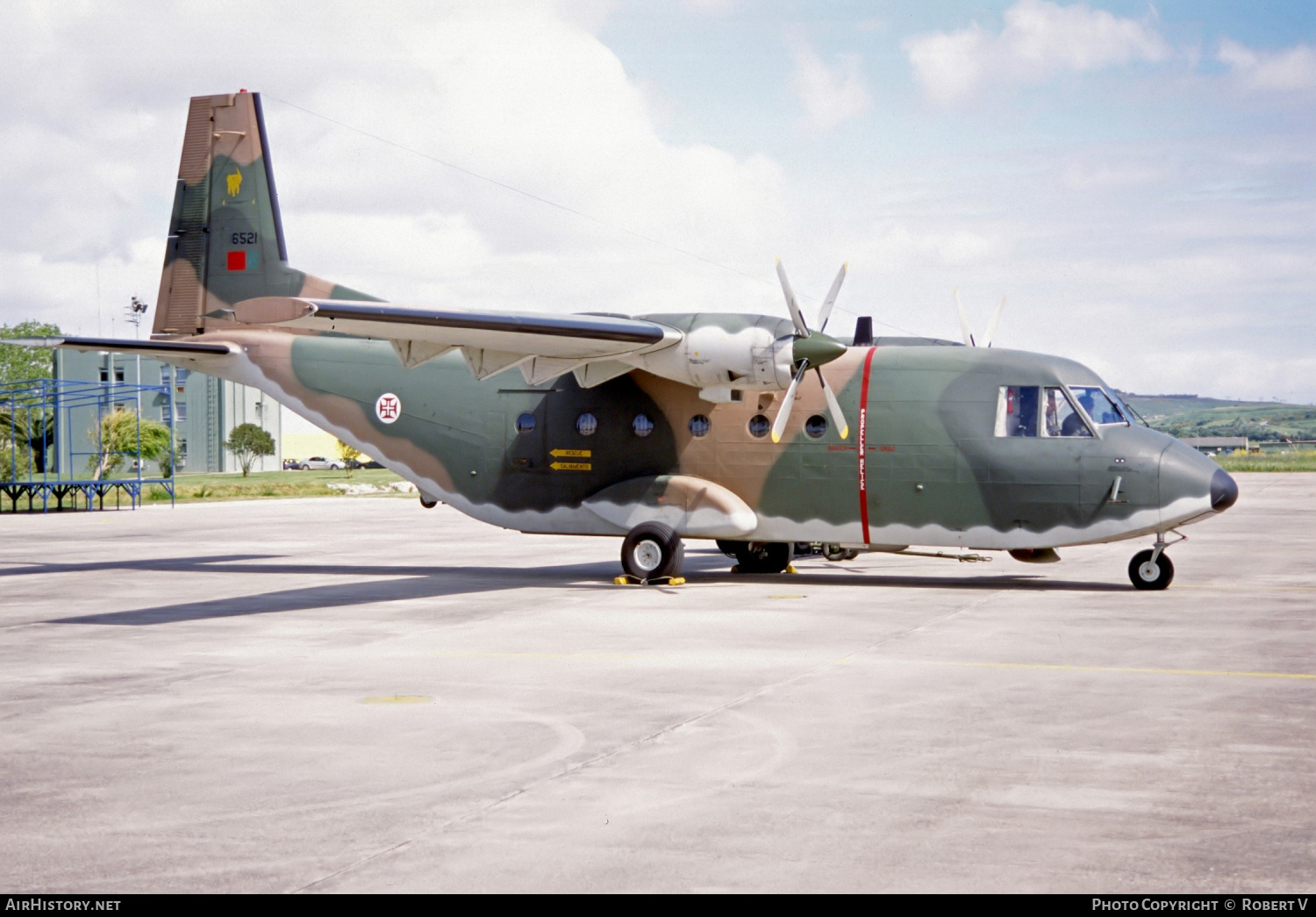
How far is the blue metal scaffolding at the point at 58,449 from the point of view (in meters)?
44.2

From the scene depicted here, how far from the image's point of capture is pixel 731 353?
1809 centimetres

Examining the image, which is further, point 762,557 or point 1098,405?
point 762,557

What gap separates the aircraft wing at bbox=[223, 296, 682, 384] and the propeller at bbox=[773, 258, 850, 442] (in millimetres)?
1754

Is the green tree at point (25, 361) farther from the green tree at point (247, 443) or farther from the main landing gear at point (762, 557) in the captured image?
the main landing gear at point (762, 557)

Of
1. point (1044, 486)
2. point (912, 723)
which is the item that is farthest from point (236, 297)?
point (912, 723)

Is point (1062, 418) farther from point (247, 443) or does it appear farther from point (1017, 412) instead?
point (247, 443)

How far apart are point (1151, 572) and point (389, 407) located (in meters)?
12.6

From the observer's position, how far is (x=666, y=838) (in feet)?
19.5

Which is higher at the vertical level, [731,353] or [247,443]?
[247,443]

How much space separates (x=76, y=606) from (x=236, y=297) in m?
8.41

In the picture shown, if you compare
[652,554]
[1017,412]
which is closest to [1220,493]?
[1017,412]

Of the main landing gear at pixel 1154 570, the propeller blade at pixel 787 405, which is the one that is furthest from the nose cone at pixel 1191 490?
the propeller blade at pixel 787 405

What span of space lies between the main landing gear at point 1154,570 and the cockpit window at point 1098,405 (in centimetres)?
179

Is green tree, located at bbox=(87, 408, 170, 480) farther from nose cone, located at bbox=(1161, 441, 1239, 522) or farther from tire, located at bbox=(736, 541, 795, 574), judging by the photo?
nose cone, located at bbox=(1161, 441, 1239, 522)
